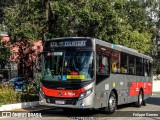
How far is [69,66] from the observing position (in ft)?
48.9

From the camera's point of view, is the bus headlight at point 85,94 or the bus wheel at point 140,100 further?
the bus wheel at point 140,100

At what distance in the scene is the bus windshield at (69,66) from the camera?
1470 cm

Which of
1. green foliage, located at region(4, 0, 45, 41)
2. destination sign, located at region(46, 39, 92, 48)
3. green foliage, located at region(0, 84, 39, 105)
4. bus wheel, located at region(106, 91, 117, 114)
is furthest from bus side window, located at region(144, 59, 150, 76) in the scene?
destination sign, located at region(46, 39, 92, 48)

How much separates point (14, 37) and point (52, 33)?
258 cm

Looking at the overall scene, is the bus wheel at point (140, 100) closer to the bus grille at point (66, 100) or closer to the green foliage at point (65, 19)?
the green foliage at point (65, 19)

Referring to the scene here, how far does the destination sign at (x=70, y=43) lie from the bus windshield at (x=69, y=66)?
1.19 ft

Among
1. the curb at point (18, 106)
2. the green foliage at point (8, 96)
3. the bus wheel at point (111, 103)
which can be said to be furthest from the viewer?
the green foliage at point (8, 96)

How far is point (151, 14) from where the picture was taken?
6262cm

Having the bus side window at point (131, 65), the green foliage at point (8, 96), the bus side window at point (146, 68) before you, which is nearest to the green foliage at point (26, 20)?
the green foliage at point (8, 96)

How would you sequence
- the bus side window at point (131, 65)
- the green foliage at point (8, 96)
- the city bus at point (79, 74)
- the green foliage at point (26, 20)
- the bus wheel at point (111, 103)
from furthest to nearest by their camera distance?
1. the green foliage at point (26, 20)
2. the bus side window at point (131, 65)
3. the green foliage at point (8, 96)
4. the bus wheel at point (111, 103)
5. the city bus at point (79, 74)

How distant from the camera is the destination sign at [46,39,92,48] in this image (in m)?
15.2

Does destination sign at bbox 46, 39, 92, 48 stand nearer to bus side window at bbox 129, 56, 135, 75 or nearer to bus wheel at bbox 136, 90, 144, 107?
bus side window at bbox 129, 56, 135, 75

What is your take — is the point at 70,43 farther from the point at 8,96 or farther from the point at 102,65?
the point at 8,96

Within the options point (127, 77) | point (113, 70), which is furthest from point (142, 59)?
point (113, 70)
